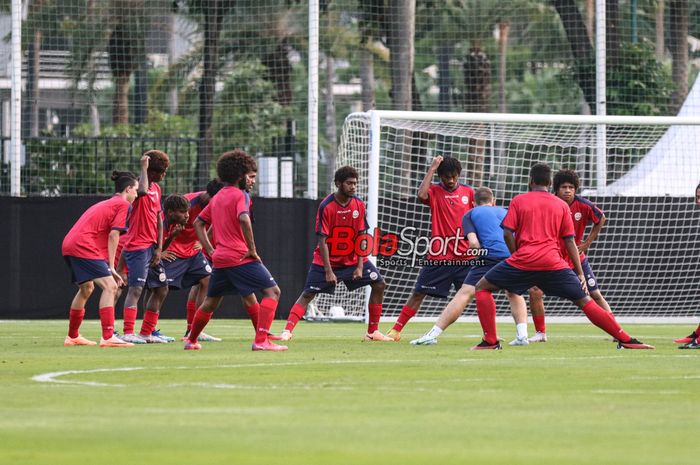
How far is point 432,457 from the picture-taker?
6.61 meters

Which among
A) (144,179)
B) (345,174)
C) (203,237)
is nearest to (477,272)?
(345,174)

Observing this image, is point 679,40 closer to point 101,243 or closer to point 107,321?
point 101,243

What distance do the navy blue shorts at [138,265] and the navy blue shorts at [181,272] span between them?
490mm

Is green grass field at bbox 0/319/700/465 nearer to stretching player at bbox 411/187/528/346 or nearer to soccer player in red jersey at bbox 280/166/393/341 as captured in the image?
stretching player at bbox 411/187/528/346

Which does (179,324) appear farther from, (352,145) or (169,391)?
(169,391)

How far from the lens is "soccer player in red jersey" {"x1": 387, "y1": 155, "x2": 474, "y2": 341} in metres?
15.3

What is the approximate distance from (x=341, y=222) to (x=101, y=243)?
262cm

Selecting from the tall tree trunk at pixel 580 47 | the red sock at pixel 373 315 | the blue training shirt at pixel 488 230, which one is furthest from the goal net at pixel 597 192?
the blue training shirt at pixel 488 230

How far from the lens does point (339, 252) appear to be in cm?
1538

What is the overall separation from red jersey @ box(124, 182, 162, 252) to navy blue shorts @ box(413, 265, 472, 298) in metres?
2.89

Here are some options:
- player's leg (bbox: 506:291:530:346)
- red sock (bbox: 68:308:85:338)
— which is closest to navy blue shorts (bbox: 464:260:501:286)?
→ player's leg (bbox: 506:291:530:346)

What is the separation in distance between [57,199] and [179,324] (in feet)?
11.5

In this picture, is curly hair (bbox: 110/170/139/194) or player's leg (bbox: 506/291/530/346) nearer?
curly hair (bbox: 110/170/139/194)

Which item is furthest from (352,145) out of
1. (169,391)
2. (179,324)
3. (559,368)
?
(169,391)
